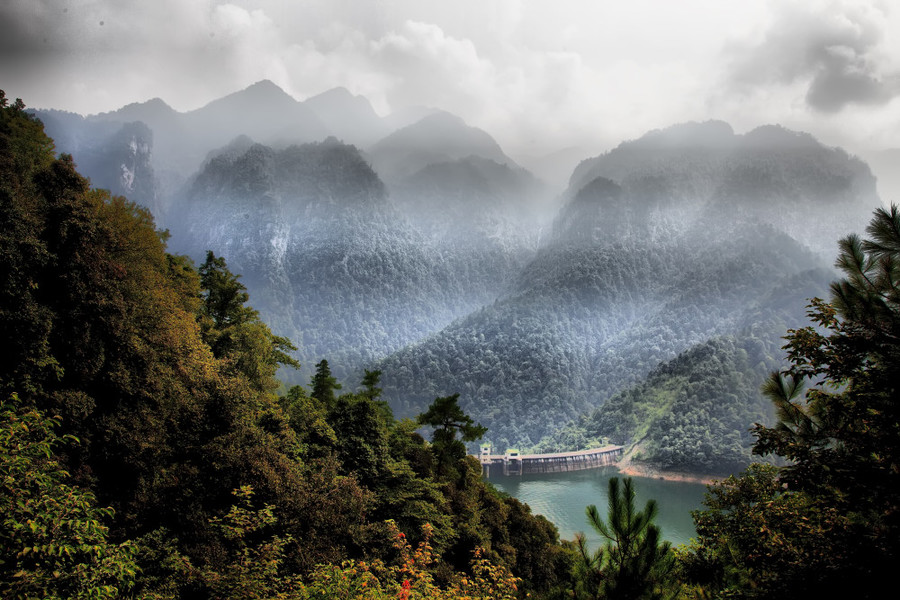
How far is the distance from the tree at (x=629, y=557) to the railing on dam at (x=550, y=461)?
228ft

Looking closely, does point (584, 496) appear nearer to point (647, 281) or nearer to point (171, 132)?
point (647, 281)

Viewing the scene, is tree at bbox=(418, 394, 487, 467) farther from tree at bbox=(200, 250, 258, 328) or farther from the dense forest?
tree at bbox=(200, 250, 258, 328)

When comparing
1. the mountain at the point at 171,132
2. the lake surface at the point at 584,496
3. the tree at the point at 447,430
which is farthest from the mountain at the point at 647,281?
the mountain at the point at 171,132

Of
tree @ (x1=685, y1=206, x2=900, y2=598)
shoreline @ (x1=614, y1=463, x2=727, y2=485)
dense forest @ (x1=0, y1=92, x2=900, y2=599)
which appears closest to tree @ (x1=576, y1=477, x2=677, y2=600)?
dense forest @ (x1=0, y1=92, x2=900, y2=599)

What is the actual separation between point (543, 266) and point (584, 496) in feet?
338

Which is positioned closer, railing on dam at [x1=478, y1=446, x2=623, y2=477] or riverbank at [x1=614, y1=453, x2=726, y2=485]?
riverbank at [x1=614, y1=453, x2=726, y2=485]

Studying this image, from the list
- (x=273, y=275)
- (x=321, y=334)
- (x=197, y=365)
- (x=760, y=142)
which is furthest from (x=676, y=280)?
(x=197, y=365)

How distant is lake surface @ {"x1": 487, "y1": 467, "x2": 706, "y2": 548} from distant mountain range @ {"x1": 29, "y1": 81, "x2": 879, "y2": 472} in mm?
8478

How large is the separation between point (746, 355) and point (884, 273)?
300 feet

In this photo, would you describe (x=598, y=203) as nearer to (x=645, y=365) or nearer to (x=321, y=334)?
(x=645, y=365)

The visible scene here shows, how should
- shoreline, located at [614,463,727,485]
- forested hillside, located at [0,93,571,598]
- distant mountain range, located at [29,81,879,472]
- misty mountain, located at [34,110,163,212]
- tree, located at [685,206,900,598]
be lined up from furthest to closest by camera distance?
misty mountain, located at [34,110,163,212] < distant mountain range, located at [29,81,879,472] < shoreline, located at [614,463,727,485] < forested hillside, located at [0,93,571,598] < tree, located at [685,206,900,598]

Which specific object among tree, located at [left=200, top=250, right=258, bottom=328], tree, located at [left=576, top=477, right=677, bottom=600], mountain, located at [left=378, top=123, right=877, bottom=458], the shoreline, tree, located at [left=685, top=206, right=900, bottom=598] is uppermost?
mountain, located at [left=378, top=123, right=877, bottom=458]

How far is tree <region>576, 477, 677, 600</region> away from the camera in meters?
6.09

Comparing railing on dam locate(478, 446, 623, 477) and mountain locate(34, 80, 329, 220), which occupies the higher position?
mountain locate(34, 80, 329, 220)
